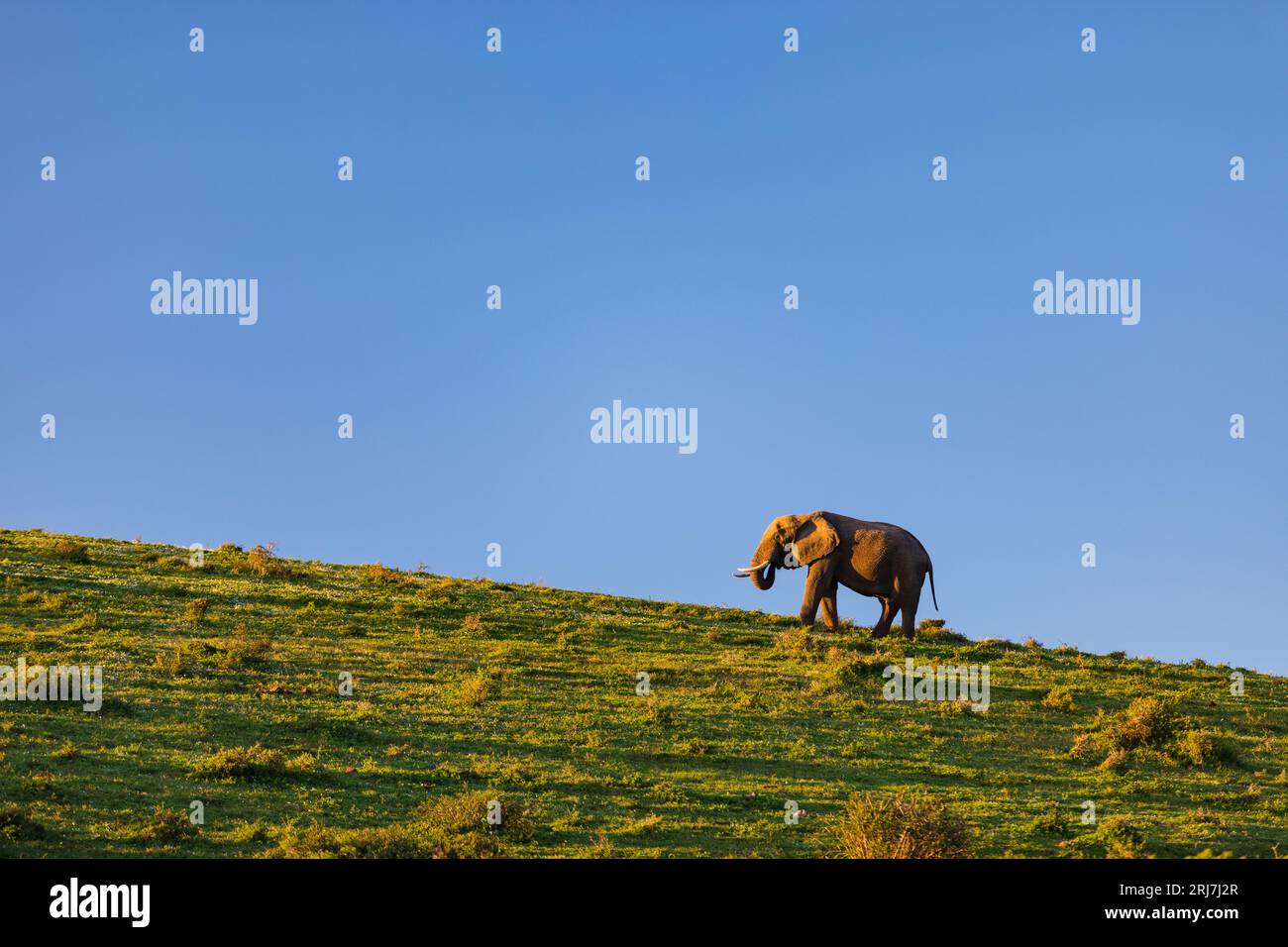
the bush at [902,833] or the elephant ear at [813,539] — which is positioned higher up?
the elephant ear at [813,539]

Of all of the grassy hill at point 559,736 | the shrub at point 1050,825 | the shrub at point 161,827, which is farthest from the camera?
the shrub at point 1050,825

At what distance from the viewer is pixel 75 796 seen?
22312mm

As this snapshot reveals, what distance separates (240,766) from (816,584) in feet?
76.0

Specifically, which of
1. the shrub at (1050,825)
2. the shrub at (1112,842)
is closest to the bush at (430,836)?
the shrub at (1050,825)

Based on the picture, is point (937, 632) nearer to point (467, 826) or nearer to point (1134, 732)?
point (1134, 732)

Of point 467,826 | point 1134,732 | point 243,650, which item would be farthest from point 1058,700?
point 243,650

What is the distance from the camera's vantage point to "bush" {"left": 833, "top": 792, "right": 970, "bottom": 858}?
2025cm

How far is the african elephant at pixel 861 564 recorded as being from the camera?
4194 cm

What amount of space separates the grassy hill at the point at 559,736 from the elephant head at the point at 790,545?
1986mm

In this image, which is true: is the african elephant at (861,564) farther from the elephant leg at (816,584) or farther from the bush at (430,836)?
the bush at (430,836)
